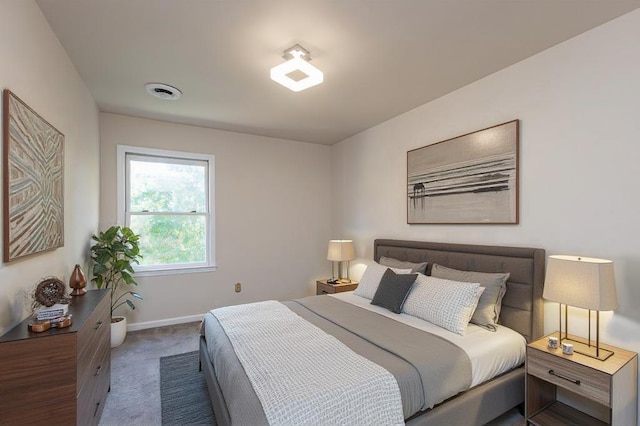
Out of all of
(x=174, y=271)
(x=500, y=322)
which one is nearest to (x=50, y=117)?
(x=174, y=271)

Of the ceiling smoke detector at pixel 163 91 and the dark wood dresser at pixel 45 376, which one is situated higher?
Answer: the ceiling smoke detector at pixel 163 91

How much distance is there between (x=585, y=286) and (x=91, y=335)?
9.51 feet

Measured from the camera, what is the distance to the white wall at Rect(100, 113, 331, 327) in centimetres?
377

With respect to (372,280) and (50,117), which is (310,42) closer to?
(50,117)

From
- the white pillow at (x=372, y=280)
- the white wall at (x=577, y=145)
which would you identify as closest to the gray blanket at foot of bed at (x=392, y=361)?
the white pillow at (x=372, y=280)

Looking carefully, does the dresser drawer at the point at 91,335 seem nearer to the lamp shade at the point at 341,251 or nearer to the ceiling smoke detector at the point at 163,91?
the ceiling smoke detector at the point at 163,91

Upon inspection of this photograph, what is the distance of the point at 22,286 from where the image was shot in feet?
Answer: 5.41

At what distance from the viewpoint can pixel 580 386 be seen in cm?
172

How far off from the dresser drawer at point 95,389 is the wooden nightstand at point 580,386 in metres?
2.58

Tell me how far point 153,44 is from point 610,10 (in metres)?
2.99

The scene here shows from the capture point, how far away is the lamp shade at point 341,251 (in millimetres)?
4039

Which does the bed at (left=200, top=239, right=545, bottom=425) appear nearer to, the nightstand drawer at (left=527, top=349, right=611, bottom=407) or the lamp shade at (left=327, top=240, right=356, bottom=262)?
the nightstand drawer at (left=527, top=349, right=611, bottom=407)

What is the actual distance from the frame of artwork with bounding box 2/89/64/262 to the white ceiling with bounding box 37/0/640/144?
0.75 m

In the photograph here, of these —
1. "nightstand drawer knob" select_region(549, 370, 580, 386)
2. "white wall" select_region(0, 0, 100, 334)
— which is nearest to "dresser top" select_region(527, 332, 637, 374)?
"nightstand drawer knob" select_region(549, 370, 580, 386)
